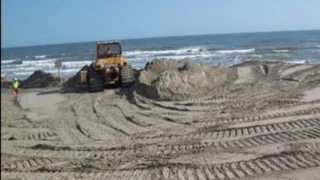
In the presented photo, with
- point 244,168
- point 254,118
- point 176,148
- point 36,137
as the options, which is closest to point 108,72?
point 36,137

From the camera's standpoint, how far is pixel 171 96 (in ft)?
41.8

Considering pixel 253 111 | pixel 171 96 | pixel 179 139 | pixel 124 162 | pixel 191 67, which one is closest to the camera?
pixel 124 162

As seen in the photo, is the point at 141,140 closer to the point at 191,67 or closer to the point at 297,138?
the point at 297,138

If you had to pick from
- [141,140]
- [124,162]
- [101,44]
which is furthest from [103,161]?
[101,44]

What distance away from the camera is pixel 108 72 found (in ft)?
51.3

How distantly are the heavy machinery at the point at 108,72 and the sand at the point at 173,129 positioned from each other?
45cm

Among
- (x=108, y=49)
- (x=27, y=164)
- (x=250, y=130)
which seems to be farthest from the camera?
(x=108, y=49)

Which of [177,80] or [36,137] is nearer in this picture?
[36,137]

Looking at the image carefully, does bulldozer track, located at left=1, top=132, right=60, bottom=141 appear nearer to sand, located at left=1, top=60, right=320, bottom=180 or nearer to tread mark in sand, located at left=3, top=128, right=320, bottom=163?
sand, located at left=1, top=60, right=320, bottom=180

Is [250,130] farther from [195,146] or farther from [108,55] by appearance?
[108,55]

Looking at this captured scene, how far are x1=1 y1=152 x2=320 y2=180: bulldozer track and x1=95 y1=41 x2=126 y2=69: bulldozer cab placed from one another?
9063mm

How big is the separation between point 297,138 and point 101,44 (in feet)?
32.4

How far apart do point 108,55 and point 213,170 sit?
10451 millimetres

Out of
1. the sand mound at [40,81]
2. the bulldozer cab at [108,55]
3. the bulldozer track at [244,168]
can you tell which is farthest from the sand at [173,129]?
the sand mound at [40,81]
